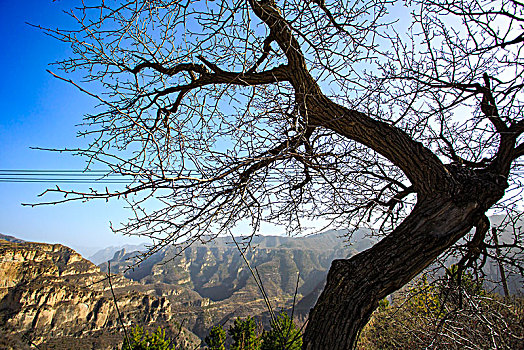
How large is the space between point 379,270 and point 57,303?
82.6 meters

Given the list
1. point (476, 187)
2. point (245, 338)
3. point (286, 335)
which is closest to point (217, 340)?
point (245, 338)

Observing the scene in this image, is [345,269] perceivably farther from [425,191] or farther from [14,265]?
[14,265]

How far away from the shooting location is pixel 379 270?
148 cm

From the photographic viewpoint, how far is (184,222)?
1.89 m

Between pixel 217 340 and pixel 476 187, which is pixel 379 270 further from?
pixel 217 340

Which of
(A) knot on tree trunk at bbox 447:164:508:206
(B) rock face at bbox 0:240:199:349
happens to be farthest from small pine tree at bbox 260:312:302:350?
(B) rock face at bbox 0:240:199:349

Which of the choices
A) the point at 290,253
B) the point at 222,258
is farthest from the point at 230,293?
the point at 222,258

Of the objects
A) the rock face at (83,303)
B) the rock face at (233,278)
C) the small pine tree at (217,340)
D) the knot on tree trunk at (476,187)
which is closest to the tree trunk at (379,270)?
the knot on tree trunk at (476,187)

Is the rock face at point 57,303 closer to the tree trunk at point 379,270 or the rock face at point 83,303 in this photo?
the rock face at point 83,303

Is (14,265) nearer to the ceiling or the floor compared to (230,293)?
nearer to the ceiling

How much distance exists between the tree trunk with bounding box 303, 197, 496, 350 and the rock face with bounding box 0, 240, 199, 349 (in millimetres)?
63739

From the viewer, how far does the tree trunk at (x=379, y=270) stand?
4.46 ft

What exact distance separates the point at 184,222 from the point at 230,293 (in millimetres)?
113522

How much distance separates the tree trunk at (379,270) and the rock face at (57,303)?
63739 mm
